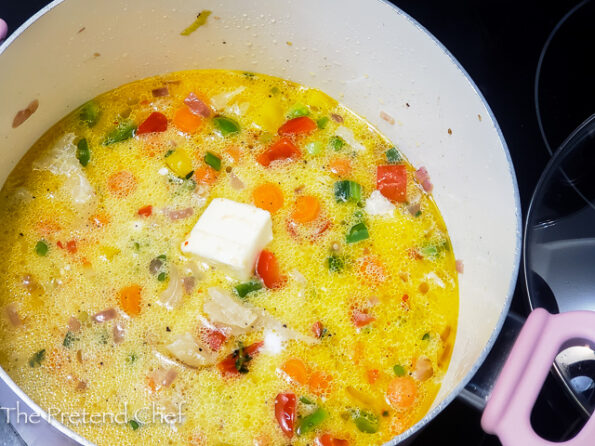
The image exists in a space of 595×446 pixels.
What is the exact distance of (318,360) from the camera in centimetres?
201

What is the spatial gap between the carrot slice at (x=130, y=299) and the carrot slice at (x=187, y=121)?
59 cm

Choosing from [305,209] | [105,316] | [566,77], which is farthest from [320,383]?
[566,77]

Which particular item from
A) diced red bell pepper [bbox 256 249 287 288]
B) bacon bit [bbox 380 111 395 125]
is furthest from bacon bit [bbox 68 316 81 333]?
bacon bit [bbox 380 111 395 125]

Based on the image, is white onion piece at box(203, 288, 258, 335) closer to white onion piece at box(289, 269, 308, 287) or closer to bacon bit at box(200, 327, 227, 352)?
bacon bit at box(200, 327, 227, 352)

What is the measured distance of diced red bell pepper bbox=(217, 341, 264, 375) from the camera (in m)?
1.96

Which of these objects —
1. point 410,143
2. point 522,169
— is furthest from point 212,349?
point 522,169

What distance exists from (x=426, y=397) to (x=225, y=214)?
819 millimetres

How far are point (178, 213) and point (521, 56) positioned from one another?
1.48 m

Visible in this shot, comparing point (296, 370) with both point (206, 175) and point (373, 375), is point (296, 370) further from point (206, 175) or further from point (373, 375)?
point (206, 175)

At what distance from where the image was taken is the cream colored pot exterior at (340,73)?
6.30ft

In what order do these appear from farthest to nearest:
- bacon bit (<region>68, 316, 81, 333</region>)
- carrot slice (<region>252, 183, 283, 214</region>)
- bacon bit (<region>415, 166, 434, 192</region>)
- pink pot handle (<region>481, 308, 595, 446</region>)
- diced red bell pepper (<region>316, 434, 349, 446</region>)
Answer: bacon bit (<region>415, 166, 434, 192</region>) < carrot slice (<region>252, 183, 283, 214</region>) < bacon bit (<region>68, 316, 81, 333</region>) < diced red bell pepper (<region>316, 434, 349, 446</region>) < pink pot handle (<region>481, 308, 595, 446</region>)

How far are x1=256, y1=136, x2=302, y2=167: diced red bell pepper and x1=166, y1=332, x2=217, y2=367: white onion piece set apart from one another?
654mm

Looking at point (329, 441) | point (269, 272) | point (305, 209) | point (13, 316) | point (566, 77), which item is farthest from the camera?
point (566, 77)

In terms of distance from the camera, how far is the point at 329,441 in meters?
1.90
